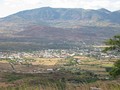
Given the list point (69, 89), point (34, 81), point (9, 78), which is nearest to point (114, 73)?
point (69, 89)

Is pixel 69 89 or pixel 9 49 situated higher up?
pixel 69 89

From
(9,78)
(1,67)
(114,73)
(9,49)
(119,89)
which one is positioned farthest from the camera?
(9,49)

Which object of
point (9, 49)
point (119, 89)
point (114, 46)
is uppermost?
point (114, 46)

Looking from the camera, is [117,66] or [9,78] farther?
[9,78]

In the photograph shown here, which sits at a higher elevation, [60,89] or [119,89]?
[119,89]

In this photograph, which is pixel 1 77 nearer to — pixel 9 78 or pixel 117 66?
pixel 9 78

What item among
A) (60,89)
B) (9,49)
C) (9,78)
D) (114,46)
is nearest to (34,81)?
(9,78)

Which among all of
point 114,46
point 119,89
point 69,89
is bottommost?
point 69,89

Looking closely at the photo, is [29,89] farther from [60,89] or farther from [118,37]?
[118,37]

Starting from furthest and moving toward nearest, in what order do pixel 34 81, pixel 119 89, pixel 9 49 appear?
pixel 9 49, pixel 34 81, pixel 119 89
